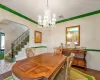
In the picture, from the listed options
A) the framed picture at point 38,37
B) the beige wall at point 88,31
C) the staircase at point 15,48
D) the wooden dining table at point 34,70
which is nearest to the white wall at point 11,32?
the staircase at point 15,48

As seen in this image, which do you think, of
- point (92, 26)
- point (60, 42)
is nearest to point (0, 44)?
point (60, 42)

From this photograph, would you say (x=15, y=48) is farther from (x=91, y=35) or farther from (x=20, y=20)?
(x=91, y=35)

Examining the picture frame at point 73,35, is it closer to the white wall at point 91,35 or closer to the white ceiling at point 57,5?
the white wall at point 91,35

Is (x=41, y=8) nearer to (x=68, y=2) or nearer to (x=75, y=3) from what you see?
(x=68, y=2)

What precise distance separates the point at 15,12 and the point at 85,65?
4144mm

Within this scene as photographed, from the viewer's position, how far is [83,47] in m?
3.78

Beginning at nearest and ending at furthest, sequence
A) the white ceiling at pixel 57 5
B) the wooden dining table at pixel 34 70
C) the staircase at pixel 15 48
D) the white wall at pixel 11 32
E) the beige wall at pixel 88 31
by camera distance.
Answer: the wooden dining table at pixel 34 70 < the white ceiling at pixel 57 5 < the beige wall at pixel 88 31 < the staircase at pixel 15 48 < the white wall at pixel 11 32

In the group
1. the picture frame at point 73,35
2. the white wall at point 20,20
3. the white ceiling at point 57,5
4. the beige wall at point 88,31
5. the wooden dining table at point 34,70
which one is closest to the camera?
the wooden dining table at point 34,70

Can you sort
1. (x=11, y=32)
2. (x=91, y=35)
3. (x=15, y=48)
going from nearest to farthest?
(x=91, y=35), (x=15, y=48), (x=11, y=32)

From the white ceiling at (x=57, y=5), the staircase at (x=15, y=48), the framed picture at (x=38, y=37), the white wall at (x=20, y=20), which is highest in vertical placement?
the white ceiling at (x=57, y=5)

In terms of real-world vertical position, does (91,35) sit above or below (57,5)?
below

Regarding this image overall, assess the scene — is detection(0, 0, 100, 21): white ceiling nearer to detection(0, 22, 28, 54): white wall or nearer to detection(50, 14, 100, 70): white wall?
detection(50, 14, 100, 70): white wall

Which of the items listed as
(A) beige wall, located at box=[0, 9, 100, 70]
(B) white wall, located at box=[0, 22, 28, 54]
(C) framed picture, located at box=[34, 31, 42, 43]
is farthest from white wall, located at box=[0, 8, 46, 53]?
(B) white wall, located at box=[0, 22, 28, 54]

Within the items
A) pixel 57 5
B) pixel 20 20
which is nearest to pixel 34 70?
pixel 57 5
